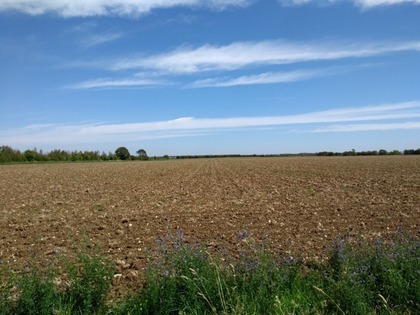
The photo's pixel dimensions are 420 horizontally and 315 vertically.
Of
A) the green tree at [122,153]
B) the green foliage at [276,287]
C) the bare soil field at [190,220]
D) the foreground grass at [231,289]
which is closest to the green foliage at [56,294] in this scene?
the foreground grass at [231,289]

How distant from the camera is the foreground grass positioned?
4949 mm

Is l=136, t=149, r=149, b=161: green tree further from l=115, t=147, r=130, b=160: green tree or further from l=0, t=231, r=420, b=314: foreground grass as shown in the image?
l=0, t=231, r=420, b=314: foreground grass

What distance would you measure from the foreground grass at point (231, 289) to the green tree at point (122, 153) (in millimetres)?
134490

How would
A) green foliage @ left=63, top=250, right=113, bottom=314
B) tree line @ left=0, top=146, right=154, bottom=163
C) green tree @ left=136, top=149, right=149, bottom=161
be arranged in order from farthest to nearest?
green tree @ left=136, top=149, right=149, bottom=161 < tree line @ left=0, top=146, right=154, bottom=163 < green foliage @ left=63, top=250, right=113, bottom=314

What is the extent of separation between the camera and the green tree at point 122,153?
138 m

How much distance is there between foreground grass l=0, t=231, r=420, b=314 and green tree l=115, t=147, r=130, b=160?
134490 mm

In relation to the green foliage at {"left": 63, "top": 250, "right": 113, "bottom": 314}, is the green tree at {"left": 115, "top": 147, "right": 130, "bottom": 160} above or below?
above

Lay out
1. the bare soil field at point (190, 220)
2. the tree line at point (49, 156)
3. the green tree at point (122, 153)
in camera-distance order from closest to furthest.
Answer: the bare soil field at point (190, 220)
the tree line at point (49, 156)
the green tree at point (122, 153)

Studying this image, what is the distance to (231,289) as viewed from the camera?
213 inches

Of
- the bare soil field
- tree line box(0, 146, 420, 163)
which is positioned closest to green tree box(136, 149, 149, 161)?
tree line box(0, 146, 420, 163)

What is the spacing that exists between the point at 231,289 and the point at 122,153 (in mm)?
140777

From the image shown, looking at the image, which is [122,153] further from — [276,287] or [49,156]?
[276,287]

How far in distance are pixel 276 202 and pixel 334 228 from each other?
5.21m

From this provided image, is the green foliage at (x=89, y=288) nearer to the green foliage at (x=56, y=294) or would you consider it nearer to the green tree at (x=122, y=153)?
the green foliage at (x=56, y=294)
